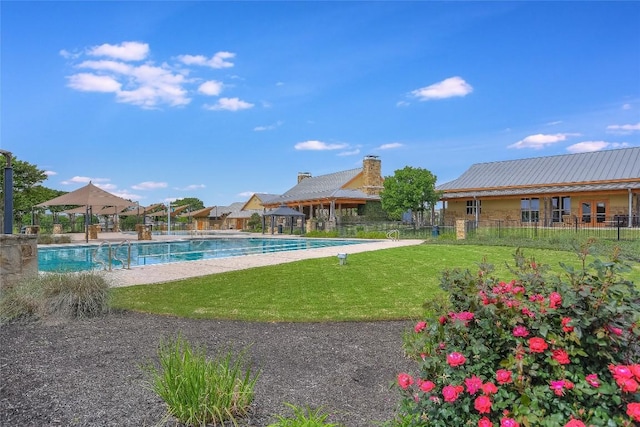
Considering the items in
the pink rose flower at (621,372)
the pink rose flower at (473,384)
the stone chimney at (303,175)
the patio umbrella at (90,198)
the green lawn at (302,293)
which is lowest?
the green lawn at (302,293)

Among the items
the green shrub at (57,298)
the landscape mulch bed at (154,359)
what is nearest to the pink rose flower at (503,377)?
the landscape mulch bed at (154,359)

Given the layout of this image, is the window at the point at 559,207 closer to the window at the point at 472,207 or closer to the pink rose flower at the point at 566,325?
the window at the point at 472,207

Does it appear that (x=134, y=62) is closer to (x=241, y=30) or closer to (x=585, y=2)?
(x=241, y=30)

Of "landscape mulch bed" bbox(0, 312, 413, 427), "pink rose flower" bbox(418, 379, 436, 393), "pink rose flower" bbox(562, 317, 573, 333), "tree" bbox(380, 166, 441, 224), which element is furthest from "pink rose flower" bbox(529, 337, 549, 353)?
"tree" bbox(380, 166, 441, 224)

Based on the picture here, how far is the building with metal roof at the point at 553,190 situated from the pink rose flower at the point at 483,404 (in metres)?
25.9

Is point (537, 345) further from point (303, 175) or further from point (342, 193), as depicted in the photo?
point (303, 175)

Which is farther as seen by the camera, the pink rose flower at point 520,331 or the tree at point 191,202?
the tree at point 191,202

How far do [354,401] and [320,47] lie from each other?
11.3m

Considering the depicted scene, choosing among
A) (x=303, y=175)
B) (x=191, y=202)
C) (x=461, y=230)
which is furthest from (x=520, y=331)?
(x=191, y=202)

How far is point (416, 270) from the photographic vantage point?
1140 cm

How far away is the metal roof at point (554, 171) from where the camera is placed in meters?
27.3

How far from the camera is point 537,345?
194 centimetres

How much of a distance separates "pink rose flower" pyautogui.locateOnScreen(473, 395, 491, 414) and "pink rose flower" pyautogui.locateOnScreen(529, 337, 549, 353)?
12.0 inches

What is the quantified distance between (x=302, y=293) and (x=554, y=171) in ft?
91.6
